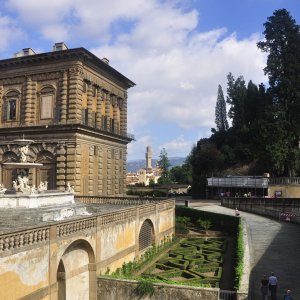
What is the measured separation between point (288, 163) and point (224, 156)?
2071 centimetres

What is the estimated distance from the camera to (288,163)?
47.4 m

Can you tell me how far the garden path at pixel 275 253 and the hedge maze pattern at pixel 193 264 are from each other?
2.21m

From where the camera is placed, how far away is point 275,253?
26.3 m

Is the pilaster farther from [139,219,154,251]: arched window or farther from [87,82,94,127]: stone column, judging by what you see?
[139,219,154,251]: arched window

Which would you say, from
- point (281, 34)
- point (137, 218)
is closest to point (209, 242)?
point (137, 218)

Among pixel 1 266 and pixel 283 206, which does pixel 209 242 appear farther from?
pixel 1 266

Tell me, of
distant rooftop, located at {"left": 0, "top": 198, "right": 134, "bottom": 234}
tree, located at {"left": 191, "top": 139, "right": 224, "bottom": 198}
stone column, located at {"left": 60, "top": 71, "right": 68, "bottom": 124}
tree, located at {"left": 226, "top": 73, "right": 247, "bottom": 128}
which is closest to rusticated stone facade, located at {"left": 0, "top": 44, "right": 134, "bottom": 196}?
stone column, located at {"left": 60, "top": 71, "right": 68, "bottom": 124}

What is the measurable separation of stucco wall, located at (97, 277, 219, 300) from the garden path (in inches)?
103

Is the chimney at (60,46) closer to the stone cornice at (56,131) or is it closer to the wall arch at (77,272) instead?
the stone cornice at (56,131)

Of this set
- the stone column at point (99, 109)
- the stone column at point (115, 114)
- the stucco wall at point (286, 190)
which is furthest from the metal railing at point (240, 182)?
the stone column at point (99, 109)

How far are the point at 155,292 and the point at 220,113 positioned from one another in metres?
69.1

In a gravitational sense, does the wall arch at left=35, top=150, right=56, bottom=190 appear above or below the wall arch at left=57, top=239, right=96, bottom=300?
above

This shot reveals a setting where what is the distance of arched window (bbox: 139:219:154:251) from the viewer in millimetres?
27891

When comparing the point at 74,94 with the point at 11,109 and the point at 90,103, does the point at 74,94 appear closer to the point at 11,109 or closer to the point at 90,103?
the point at 90,103
